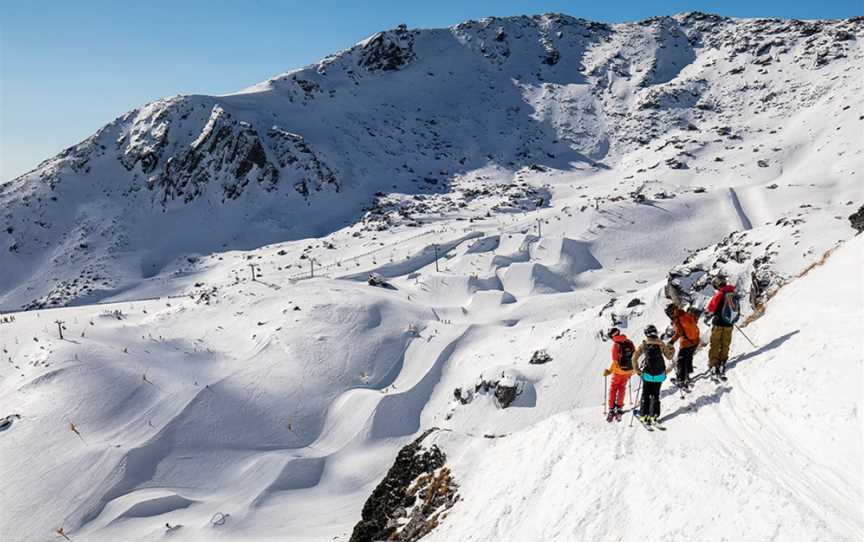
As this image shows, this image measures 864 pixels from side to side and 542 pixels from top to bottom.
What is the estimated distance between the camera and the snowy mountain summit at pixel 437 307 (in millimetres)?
7449

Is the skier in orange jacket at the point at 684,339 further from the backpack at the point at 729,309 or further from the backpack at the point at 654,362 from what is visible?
the backpack at the point at 654,362

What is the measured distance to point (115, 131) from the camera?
6450cm

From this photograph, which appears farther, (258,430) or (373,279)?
(373,279)

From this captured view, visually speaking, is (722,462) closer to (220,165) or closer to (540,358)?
(540,358)

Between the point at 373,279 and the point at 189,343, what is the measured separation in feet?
38.0

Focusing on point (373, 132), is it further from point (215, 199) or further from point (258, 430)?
point (258, 430)

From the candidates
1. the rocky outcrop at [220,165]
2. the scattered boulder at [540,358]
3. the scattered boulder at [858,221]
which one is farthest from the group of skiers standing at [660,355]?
the rocky outcrop at [220,165]

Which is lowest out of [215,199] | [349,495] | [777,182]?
[349,495]

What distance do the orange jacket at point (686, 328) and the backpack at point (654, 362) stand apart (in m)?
0.77

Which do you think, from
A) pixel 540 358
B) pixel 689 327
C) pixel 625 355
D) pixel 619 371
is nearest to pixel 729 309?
pixel 689 327

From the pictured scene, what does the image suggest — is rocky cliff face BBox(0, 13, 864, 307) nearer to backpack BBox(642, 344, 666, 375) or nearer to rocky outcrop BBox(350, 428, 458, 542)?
rocky outcrop BBox(350, 428, 458, 542)

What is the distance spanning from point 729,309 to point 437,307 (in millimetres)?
20440

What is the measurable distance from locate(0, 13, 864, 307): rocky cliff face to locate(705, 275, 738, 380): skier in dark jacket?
4108cm

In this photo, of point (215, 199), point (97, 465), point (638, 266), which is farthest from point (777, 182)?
point (215, 199)
